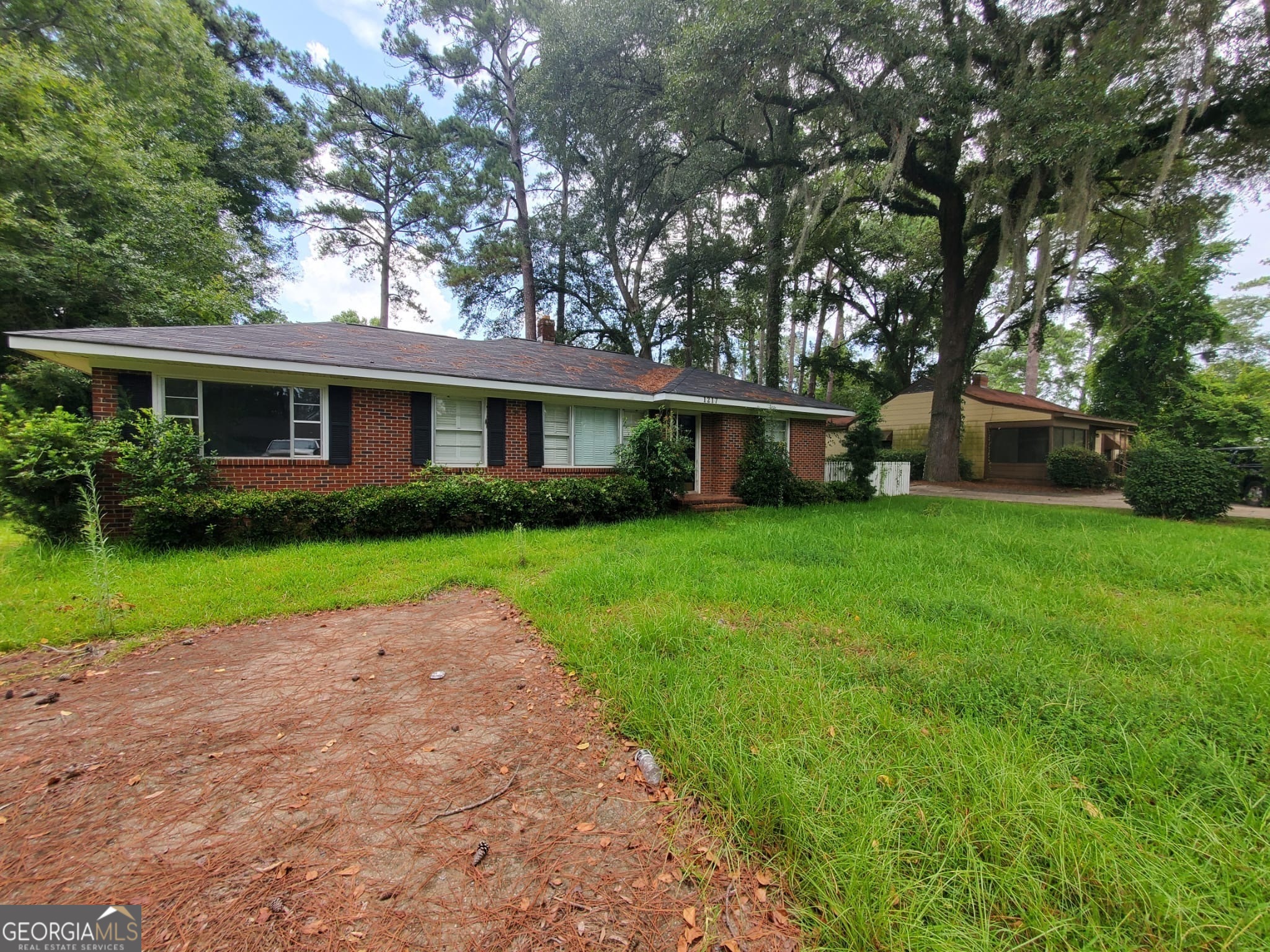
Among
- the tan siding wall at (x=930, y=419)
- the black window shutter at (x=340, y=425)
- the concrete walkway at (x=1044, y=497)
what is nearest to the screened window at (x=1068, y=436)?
the tan siding wall at (x=930, y=419)

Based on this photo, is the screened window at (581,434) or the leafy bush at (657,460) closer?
the leafy bush at (657,460)

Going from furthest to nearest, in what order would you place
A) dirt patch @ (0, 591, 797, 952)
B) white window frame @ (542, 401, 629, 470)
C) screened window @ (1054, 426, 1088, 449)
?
screened window @ (1054, 426, 1088, 449) → white window frame @ (542, 401, 629, 470) → dirt patch @ (0, 591, 797, 952)

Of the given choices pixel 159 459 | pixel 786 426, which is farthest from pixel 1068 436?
pixel 159 459

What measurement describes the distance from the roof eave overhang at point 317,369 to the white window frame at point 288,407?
0.83ft

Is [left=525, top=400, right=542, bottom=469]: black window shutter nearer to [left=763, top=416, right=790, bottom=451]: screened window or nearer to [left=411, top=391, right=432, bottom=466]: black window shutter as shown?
[left=411, top=391, right=432, bottom=466]: black window shutter

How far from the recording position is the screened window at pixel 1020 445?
60.2ft

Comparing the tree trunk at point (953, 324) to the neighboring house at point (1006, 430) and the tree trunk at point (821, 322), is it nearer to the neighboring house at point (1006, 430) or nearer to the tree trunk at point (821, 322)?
the neighboring house at point (1006, 430)

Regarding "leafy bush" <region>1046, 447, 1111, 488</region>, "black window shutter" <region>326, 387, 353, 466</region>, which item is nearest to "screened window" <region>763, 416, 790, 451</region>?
"black window shutter" <region>326, 387, 353, 466</region>

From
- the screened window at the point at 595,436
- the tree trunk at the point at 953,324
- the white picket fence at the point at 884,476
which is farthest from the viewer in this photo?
the tree trunk at the point at 953,324

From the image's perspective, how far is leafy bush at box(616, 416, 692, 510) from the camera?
30.4 feet

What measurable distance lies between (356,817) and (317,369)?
7.05m

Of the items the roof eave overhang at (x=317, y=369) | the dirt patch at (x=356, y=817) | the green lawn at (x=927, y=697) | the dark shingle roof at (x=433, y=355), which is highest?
the dark shingle roof at (x=433, y=355)

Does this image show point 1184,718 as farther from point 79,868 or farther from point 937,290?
point 937,290

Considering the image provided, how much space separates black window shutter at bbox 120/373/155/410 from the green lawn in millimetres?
2122
